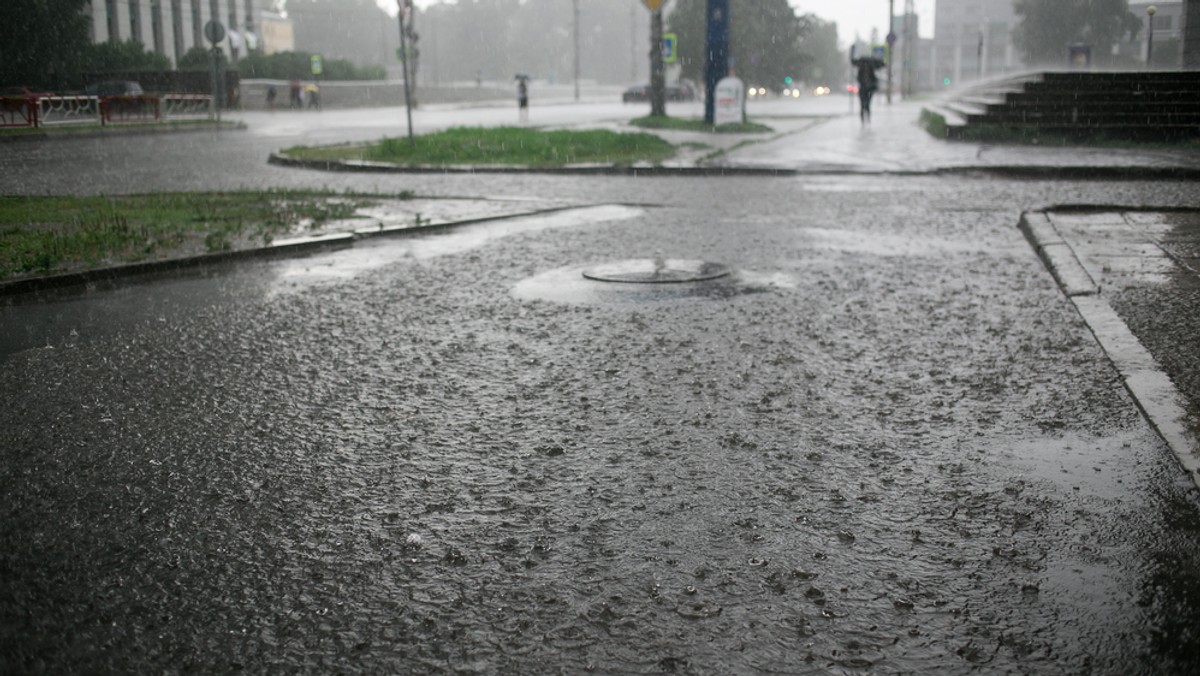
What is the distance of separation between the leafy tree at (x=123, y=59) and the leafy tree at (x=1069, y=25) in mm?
53699

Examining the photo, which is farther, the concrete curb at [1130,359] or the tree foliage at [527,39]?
the tree foliage at [527,39]

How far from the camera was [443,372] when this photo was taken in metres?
5.03

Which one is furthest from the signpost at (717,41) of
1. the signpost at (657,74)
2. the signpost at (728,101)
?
the signpost at (657,74)

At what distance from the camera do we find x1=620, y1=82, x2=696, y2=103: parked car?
6719 cm

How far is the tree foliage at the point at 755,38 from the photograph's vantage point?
76.2m

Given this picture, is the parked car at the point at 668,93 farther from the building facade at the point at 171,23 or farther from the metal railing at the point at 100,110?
the metal railing at the point at 100,110

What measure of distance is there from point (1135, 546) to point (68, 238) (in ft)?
25.7

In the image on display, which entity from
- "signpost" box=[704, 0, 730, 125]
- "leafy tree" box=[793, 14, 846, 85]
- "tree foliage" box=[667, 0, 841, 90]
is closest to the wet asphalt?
"signpost" box=[704, 0, 730, 125]

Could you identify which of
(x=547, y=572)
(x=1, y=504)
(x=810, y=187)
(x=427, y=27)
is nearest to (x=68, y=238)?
(x=1, y=504)

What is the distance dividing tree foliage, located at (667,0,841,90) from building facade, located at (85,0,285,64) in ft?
95.7

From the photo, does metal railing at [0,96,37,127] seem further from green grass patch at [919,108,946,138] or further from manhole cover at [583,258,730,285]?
manhole cover at [583,258,730,285]

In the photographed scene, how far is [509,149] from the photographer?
1939 cm

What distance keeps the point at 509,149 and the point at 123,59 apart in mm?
38840

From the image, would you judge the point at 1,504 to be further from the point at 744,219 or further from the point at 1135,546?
the point at 744,219
